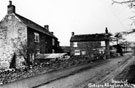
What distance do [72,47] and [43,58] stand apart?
2596 cm

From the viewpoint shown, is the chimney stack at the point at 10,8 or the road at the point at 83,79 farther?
the chimney stack at the point at 10,8

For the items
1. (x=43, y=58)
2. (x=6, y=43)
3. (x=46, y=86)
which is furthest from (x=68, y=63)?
(x=6, y=43)

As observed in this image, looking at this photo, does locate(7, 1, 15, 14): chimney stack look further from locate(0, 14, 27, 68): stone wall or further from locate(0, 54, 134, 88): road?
locate(0, 54, 134, 88): road

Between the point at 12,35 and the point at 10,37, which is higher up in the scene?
the point at 12,35

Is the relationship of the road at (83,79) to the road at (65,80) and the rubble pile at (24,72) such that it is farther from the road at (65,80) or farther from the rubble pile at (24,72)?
the rubble pile at (24,72)

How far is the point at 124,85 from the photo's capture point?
29.8ft

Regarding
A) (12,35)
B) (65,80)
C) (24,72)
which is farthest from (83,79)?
(12,35)

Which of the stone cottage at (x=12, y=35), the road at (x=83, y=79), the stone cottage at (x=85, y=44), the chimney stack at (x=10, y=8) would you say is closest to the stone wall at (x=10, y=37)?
the stone cottage at (x=12, y=35)

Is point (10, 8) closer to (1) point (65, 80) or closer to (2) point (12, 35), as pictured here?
(2) point (12, 35)

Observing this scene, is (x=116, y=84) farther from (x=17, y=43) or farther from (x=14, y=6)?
(x=14, y=6)

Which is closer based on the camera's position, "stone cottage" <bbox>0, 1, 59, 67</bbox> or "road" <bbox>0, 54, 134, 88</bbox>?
"road" <bbox>0, 54, 134, 88</bbox>

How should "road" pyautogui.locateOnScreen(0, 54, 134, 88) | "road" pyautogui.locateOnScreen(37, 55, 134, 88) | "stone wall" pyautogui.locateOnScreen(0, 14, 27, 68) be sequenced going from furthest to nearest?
"stone wall" pyautogui.locateOnScreen(0, 14, 27, 68), "road" pyautogui.locateOnScreen(0, 54, 134, 88), "road" pyautogui.locateOnScreen(37, 55, 134, 88)

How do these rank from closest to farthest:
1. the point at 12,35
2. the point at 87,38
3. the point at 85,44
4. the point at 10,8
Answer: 1. the point at 12,35
2. the point at 10,8
3. the point at 85,44
4. the point at 87,38

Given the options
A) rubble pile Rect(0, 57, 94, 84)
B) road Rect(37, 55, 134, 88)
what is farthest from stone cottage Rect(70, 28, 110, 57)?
road Rect(37, 55, 134, 88)
